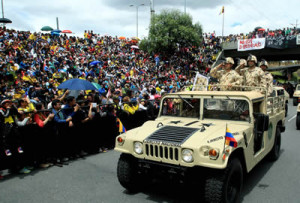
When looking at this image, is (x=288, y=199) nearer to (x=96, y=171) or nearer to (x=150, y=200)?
(x=150, y=200)

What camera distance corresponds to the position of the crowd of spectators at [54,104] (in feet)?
18.3

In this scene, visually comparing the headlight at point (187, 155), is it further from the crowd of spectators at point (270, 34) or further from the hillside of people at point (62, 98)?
the crowd of spectators at point (270, 34)

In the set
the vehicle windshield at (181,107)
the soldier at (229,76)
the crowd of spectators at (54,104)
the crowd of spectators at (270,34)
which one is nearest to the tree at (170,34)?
the crowd of spectators at (270,34)

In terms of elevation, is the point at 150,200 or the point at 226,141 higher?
the point at 226,141

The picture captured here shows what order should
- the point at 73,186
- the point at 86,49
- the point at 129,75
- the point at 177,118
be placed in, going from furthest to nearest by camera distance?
the point at 86,49
the point at 129,75
the point at 177,118
the point at 73,186

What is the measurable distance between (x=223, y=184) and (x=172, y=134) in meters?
1.07

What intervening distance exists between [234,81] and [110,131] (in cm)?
375

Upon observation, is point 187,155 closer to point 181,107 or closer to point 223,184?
point 223,184

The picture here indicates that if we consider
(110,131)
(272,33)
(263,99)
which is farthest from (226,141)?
(272,33)

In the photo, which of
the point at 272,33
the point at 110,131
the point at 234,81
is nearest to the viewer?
the point at 234,81

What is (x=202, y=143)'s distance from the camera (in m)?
3.78

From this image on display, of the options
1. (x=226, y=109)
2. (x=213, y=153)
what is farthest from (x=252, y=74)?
(x=213, y=153)

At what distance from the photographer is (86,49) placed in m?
22.4

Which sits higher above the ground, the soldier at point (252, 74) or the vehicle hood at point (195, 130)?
the soldier at point (252, 74)
